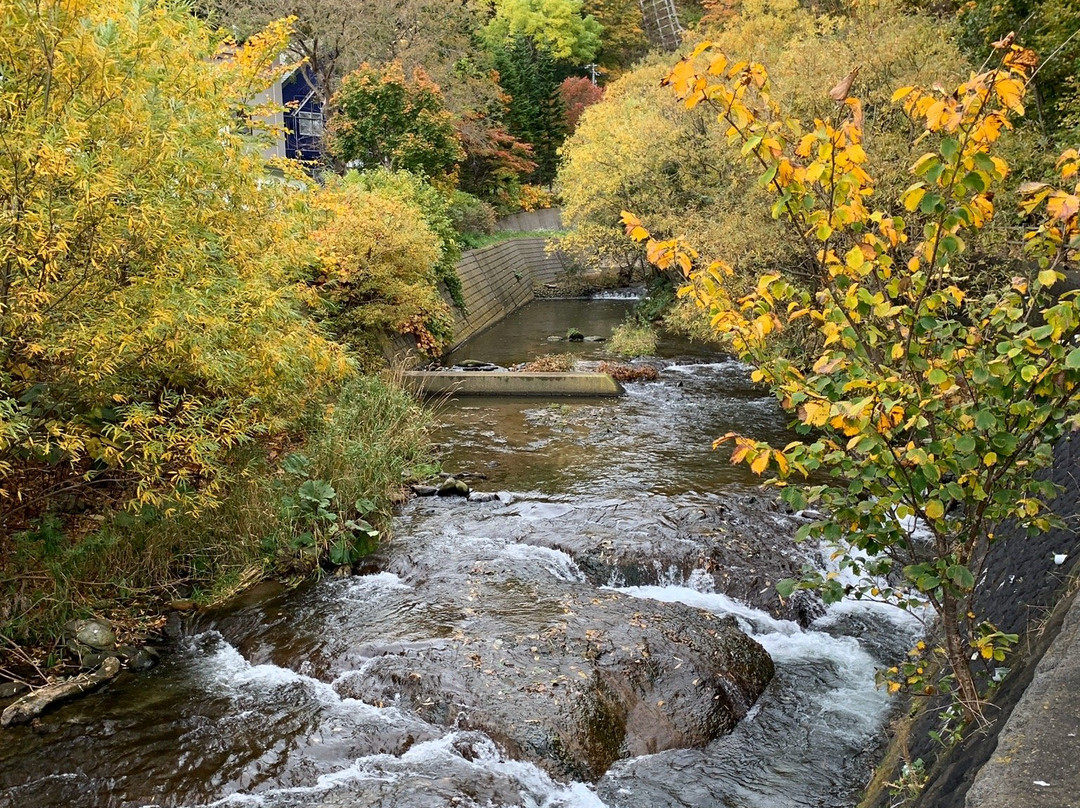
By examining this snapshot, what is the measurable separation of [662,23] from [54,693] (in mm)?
55236

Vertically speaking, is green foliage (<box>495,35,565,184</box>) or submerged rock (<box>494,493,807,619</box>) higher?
green foliage (<box>495,35,565,184</box>)

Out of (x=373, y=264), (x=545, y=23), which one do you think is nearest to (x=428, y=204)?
(x=373, y=264)

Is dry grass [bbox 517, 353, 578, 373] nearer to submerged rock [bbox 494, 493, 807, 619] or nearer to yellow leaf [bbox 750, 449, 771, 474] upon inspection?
submerged rock [bbox 494, 493, 807, 619]

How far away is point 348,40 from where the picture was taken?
29.4 m

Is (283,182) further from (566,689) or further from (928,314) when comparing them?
(928,314)

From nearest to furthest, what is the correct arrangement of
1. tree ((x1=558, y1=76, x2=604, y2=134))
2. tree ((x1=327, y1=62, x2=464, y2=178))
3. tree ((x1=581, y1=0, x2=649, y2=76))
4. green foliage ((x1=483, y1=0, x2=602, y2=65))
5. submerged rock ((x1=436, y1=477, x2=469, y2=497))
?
1. submerged rock ((x1=436, y1=477, x2=469, y2=497))
2. tree ((x1=327, y1=62, x2=464, y2=178))
3. tree ((x1=558, y1=76, x2=604, y2=134))
4. green foliage ((x1=483, y1=0, x2=602, y2=65))
5. tree ((x1=581, y1=0, x2=649, y2=76))

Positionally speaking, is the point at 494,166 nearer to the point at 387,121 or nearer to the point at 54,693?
the point at 387,121

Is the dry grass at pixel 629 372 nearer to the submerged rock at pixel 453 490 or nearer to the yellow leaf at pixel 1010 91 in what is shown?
the submerged rock at pixel 453 490

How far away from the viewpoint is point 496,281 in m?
32.5

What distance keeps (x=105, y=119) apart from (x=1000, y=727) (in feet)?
21.8

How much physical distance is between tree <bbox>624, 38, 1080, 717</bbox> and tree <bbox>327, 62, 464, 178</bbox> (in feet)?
76.0

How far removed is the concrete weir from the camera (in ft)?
57.2

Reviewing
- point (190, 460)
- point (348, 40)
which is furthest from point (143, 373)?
point (348, 40)

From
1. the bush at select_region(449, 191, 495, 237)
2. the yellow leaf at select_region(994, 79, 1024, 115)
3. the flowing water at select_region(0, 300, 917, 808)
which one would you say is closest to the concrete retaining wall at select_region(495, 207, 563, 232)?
the bush at select_region(449, 191, 495, 237)
